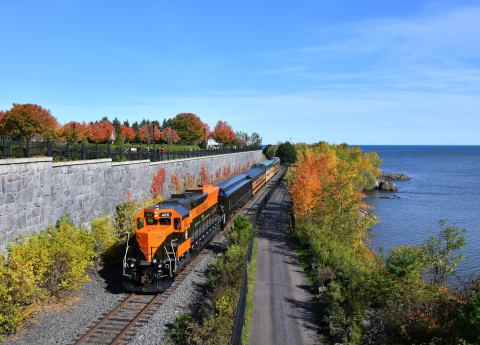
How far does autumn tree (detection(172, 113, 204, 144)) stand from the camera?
121375mm

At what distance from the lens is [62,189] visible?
2538 centimetres

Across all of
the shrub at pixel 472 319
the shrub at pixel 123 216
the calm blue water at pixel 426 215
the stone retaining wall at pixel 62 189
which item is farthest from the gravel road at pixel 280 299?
the calm blue water at pixel 426 215

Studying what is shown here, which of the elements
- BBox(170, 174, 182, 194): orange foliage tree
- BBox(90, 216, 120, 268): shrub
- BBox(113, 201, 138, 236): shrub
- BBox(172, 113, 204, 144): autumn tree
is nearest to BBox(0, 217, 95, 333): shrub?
BBox(90, 216, 120, 268): shrub

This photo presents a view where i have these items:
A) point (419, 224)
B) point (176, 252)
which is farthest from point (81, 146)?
point (419, 224)

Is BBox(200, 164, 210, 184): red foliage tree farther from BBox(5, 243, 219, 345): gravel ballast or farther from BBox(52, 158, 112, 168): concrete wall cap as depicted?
BBox(5, 243, 219, 345): gravel ballast

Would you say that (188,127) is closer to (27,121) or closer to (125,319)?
(27,121)

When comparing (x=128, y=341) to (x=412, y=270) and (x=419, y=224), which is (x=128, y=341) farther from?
(x=419, y=224)

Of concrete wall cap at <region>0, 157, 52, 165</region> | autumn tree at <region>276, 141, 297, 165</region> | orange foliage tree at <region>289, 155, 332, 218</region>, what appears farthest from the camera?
autumn tree at <region>276, 141, 297, 165</region>

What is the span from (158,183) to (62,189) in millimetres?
14399

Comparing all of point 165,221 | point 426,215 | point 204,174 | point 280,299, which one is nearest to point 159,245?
point 165,221

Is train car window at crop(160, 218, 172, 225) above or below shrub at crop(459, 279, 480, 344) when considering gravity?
above

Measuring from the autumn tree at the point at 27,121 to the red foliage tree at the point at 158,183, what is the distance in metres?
38.0

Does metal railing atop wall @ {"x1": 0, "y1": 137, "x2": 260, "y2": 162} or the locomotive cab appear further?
metal railing atop wall @ {"x1": 0, "y1": 137, "x2": 260, "y2": 162}

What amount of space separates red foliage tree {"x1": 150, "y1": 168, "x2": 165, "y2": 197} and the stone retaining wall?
1.42ft
